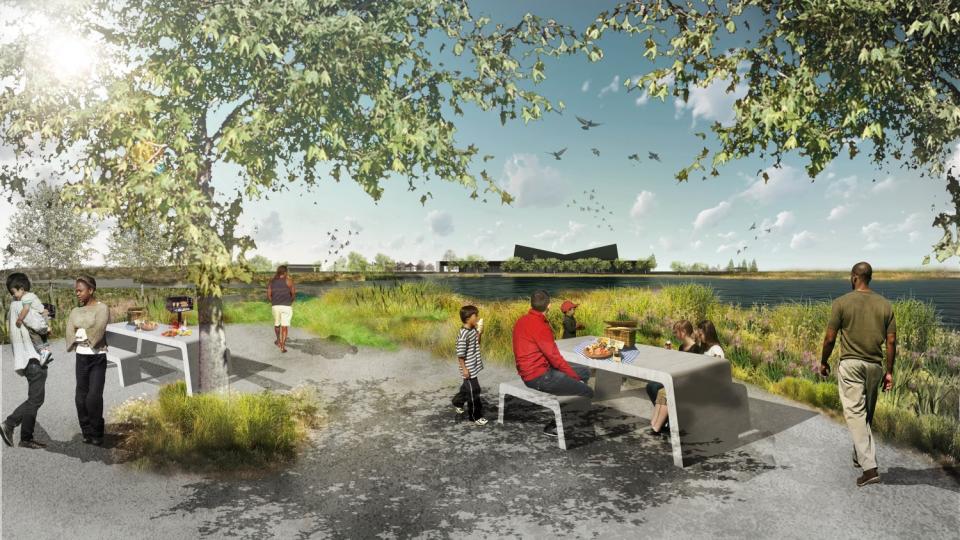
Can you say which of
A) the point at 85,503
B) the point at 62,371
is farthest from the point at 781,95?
the point at 62,371

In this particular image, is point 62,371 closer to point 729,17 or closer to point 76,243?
point 729,17

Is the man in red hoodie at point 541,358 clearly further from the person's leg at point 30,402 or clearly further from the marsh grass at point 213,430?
the person's leg at point 30,402

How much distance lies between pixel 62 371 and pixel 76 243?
3406 cm

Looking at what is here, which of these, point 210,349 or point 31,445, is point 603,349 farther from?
point 31,445

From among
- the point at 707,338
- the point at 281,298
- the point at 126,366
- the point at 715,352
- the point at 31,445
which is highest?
the point at 281,298

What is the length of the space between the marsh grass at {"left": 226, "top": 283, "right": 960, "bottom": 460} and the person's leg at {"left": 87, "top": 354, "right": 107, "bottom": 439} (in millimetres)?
6759

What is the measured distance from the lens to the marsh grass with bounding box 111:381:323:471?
21.4 feet

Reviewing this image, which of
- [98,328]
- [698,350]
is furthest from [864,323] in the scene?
[98,328]

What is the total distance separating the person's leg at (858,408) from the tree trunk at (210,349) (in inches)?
321

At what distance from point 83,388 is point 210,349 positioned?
219cm

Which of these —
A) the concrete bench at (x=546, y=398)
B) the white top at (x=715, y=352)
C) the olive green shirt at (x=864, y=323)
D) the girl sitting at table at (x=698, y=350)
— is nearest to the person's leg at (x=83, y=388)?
the concrete bench at (x=546, y=398)

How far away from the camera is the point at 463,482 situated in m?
5.88

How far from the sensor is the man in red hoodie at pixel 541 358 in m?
6.95

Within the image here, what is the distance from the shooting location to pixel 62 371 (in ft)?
36.5
